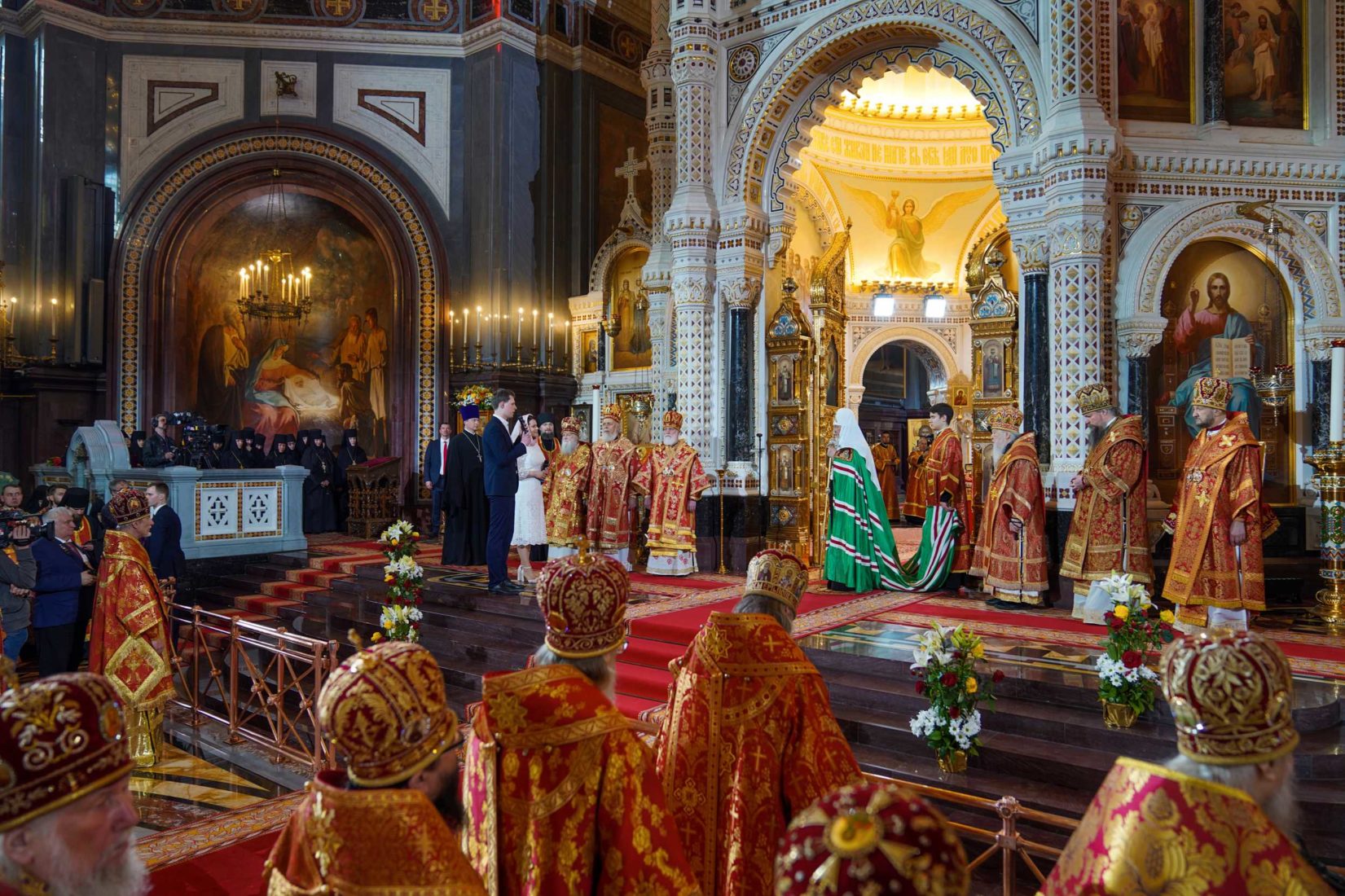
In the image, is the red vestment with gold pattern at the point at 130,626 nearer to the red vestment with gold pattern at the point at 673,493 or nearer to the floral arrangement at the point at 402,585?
the floral arrangement at the point at 402,585

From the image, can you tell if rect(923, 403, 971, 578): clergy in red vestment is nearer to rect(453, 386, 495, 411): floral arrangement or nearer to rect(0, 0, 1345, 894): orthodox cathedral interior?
rect(0, 0, 1345, 894): orthodox cathedral interior

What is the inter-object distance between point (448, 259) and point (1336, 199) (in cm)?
1227

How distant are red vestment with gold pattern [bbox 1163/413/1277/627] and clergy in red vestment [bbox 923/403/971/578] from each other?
113 inches

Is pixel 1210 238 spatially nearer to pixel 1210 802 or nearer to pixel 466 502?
pixel 466 502

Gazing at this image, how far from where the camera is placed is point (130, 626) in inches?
240

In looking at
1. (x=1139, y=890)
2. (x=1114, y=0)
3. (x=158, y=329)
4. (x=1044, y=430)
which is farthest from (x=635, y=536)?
(x=1139, y=890)

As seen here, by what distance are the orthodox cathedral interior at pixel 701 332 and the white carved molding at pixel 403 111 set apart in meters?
0.07

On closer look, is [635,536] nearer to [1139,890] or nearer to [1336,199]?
[1336,199]

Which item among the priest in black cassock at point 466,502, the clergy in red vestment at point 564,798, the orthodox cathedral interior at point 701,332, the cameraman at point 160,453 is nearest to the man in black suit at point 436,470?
the orthodox cathedral interior at point 701,332

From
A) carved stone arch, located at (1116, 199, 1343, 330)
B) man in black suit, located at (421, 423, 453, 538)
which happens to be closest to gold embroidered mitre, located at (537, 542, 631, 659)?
carved stone arch, located at (1116, 199, 1343, 330)

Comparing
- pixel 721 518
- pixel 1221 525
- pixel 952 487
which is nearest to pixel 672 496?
pixel 721 518

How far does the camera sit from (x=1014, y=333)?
37.7 feet

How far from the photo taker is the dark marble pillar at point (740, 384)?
1209 cm

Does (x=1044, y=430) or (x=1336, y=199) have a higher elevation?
(x=1336, y=199)
